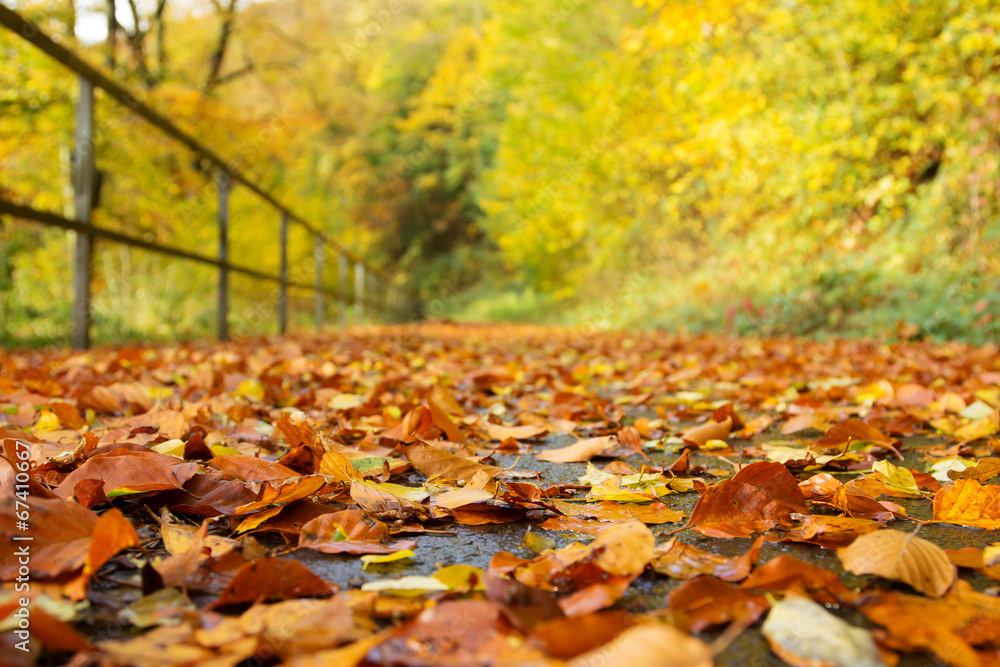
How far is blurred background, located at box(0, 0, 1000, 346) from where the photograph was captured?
594 cm

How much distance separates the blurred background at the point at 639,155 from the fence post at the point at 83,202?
1406 millimetres

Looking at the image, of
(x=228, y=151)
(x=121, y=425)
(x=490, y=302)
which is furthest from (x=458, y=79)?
(x=121, y=425)

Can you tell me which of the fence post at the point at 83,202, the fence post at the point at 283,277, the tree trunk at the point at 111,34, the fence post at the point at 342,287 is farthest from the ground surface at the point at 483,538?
the tree trunk at the point at 111,34

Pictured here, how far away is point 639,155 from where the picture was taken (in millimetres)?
12289

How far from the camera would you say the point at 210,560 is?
32.2 inches

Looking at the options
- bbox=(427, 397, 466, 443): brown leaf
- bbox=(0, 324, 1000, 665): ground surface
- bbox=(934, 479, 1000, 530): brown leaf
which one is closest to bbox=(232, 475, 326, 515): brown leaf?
bbox=(0, 324, 1000, 665): ground surface

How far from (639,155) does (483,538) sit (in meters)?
12.1

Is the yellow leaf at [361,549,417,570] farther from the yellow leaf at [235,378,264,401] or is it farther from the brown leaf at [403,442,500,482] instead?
the yellow leaf at [235,378,264,401]

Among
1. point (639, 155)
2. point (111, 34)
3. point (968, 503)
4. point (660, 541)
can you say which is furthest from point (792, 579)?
point (639, 155)

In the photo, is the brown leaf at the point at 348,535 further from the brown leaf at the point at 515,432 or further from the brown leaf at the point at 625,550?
the brown leaf at the point at 515,432

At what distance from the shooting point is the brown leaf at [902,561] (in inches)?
30.3

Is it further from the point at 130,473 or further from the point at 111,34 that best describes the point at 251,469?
the point at 111,34

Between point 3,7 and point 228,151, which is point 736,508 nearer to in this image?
point 3,7

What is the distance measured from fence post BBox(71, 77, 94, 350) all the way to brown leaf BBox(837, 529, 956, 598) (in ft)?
11.3
